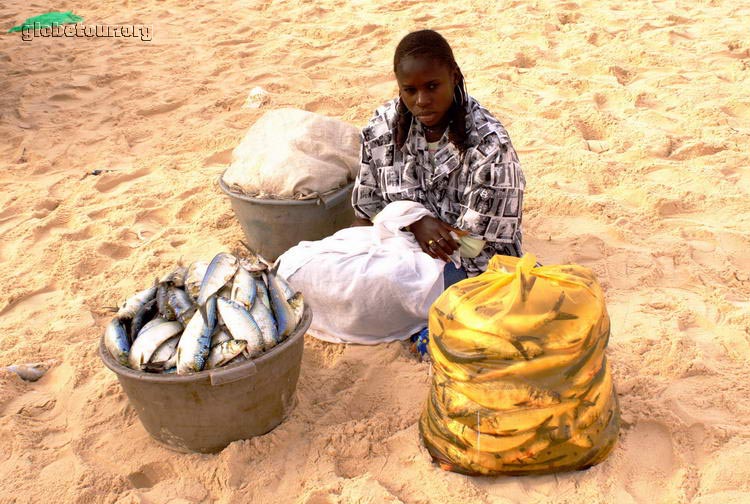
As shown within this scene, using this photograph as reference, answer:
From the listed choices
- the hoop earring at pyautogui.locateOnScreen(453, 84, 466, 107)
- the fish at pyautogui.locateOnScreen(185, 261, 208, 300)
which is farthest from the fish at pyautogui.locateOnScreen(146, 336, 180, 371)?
the hoop earring at pyautogui.locateOnScreen(453, 84, 466, 107)

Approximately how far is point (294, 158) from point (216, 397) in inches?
53.6

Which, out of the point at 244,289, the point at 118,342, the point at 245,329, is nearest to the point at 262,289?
the point at 244,289

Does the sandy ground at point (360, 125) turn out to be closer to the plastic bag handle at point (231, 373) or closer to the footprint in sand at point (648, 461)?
the footprint in sand at point (648, 461)

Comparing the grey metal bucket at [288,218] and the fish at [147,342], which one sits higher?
the fish at [147,342]

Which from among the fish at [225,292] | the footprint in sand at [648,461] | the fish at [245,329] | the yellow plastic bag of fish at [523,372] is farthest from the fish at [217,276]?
the footprint in sand at [648,461]

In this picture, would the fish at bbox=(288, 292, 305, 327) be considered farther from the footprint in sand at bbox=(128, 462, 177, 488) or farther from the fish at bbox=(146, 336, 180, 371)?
the footprint in sand at bbox=(128, 462, 177, 488)

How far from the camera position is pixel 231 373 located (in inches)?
79.4

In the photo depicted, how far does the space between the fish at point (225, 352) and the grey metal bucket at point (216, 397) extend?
30 millimetres

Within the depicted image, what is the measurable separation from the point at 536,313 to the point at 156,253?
2.22 m

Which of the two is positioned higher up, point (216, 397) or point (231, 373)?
point (231, 373)

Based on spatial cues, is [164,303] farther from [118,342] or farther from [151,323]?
[118,342]

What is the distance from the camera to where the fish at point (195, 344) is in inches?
80.0

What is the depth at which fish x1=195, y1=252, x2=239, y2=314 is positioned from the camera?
2.20 metres

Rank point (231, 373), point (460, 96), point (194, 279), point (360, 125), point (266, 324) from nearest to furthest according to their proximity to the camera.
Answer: point (231, 373)
point (266, 324)
point (194, 279)
point (460, 96)
point (360, 125)
